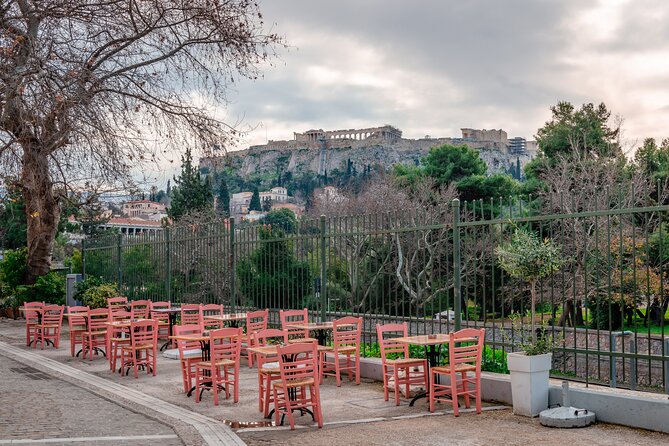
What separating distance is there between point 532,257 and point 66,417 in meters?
5.55

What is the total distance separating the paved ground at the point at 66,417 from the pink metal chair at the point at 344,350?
2.96 m

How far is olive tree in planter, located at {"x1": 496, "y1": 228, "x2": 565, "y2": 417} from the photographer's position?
7.94 metres

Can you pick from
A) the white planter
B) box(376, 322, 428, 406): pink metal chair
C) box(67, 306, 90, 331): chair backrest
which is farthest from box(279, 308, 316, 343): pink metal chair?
box(67, 306, 90, 331): chair backrest

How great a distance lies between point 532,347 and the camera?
317 inches

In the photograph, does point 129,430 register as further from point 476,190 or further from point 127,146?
point 476,190

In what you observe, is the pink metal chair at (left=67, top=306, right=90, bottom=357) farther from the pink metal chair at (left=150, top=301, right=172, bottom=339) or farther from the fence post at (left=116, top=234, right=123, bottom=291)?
the fence post at (left=116, top=234, right=123, bottom=291)

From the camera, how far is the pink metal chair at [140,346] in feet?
38.3

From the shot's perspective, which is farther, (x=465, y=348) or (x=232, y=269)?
(x=232, y=269)

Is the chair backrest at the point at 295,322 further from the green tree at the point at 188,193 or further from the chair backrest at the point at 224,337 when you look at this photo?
the green tree at the point at 188,193

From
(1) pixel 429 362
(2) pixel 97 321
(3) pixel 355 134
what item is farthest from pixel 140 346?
(3) pixel 355 134

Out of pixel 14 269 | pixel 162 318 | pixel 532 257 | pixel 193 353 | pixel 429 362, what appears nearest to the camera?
pixel 532 257

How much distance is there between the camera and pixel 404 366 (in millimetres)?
9156

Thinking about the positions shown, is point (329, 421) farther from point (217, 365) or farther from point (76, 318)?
point (76, 318)

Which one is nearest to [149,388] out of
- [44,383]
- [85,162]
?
[44,383]
